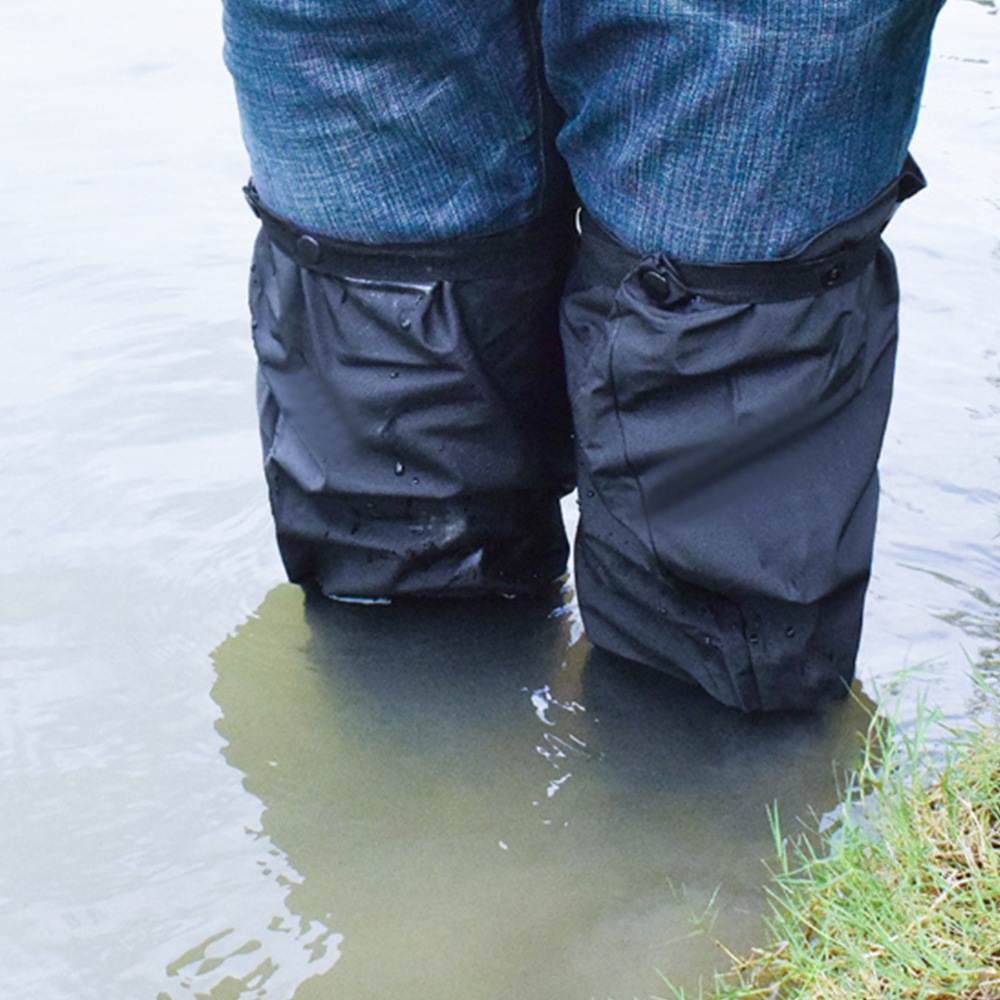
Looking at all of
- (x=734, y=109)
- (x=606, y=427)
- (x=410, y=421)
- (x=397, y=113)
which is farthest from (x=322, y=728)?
(x=734, y=109)

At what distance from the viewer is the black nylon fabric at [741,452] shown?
1762 mm

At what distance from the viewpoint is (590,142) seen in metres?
1.80

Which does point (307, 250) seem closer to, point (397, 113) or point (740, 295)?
point (397, 113)

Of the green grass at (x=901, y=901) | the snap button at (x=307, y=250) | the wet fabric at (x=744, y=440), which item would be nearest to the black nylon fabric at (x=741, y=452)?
the wet fabric at (x=744, y=440)

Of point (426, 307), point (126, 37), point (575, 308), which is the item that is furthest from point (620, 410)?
point (126, 37)

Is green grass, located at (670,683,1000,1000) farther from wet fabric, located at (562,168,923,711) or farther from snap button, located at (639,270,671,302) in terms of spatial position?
snap button, located at (639,270,671,302)

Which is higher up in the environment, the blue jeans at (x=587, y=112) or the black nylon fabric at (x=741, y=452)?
the blue jeans at (x=587, y=112)

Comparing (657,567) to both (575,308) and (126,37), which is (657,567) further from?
(126,37)

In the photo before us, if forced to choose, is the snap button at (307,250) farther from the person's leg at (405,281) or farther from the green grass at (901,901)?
the green grass at (901,901)

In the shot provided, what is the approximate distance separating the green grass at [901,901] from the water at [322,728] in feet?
0.28

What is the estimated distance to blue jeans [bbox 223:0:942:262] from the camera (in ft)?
5.35

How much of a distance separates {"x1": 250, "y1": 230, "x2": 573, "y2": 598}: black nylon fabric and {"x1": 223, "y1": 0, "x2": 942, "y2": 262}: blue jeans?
100 mm

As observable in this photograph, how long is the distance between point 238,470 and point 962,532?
1250mm

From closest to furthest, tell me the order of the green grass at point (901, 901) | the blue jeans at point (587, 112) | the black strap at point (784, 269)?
the green grass at point (901, 901)
the blue jeans at point (587, 112)
the black strap at point (784, 269)
